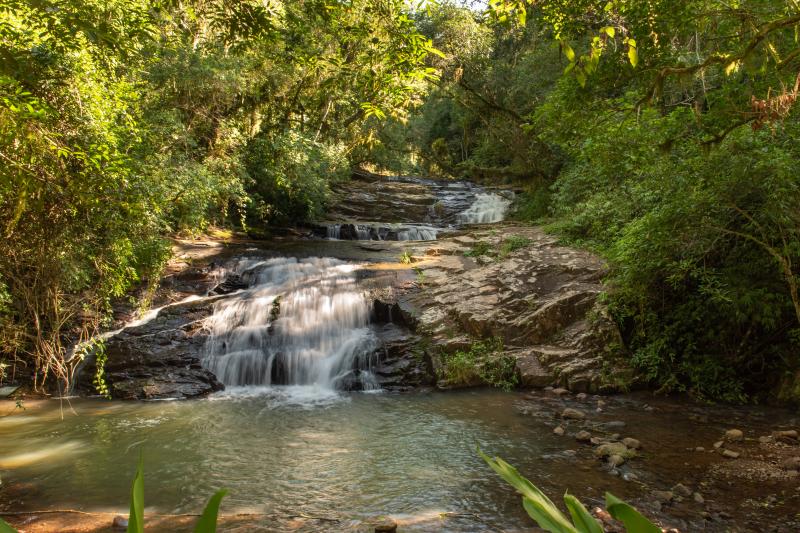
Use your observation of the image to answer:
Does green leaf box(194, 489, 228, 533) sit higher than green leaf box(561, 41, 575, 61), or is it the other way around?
green leaf box(561, 41, 575, 61)

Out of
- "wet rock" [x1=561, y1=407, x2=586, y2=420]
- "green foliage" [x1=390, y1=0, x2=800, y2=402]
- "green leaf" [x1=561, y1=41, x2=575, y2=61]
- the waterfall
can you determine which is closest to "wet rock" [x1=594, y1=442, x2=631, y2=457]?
"wet rock" [x1=561, y1=407, x2=586, y2=420]

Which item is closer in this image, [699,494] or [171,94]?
[699,494]

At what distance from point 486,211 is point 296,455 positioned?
16.4 meters

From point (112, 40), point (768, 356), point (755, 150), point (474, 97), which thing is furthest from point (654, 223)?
point (474, 97)

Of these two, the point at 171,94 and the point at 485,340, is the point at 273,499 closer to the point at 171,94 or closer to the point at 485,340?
the point at 485,340

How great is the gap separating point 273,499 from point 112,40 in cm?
398

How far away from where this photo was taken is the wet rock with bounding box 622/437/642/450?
5986mm

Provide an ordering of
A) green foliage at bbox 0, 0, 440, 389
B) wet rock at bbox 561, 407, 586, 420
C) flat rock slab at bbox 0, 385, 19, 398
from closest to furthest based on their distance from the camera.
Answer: green foliage at bbox 0, 0, 440, 389, wet rock at bbox 561, 407, 586, 420, flat rock slab at bbox 0, 385, 19, 398

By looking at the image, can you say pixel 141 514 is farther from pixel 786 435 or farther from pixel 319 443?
pixel 786 435

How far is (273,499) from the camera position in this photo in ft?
16.3

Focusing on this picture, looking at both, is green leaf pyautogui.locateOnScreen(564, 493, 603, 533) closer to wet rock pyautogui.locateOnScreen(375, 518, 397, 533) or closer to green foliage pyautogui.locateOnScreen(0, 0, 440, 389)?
green foliage pyautogui.locateOnScreen(0, 0, 440, 389)

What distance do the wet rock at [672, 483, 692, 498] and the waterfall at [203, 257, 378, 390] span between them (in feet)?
16.4

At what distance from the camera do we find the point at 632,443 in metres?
6.02

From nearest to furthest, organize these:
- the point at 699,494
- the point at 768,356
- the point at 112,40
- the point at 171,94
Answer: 1. the point at 112,40
2. the point at 699,494
3. the point at 768,356
4. the point at 171,94
